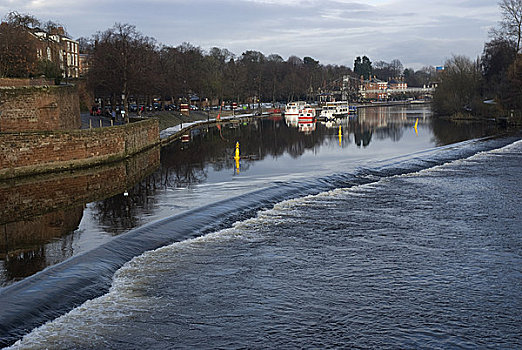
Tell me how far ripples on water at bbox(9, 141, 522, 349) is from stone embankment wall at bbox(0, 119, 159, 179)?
12.9 meters

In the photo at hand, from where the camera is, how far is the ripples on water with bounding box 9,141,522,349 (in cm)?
1005

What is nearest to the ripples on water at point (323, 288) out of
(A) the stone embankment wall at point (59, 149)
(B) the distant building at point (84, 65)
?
(A) the stone embankment wall at point (59, 149)

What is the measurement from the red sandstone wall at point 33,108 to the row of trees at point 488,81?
49.9 metres

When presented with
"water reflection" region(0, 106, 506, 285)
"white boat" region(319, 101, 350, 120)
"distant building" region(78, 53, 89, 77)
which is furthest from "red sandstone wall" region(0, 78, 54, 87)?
"white boat" region(319, 101, 350, 120)

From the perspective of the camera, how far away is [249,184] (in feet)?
82.7

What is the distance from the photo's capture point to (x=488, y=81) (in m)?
79.5

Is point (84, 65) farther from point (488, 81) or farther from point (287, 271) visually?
point (287, 271)

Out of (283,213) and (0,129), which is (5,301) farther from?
(0,129)

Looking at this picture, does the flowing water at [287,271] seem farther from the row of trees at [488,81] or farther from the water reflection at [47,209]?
the row of trees at [488,81]

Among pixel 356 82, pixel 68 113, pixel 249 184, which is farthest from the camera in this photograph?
pixel 356 82

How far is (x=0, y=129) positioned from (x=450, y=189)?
68.9 ft

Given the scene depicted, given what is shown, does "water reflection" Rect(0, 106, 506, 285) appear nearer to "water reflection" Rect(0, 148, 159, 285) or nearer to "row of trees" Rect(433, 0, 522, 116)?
"water reflection" Rect(0, 148, 159, 285)

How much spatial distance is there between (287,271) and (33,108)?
2173 cm

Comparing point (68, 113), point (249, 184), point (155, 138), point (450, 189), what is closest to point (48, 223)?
point (249, 184)
